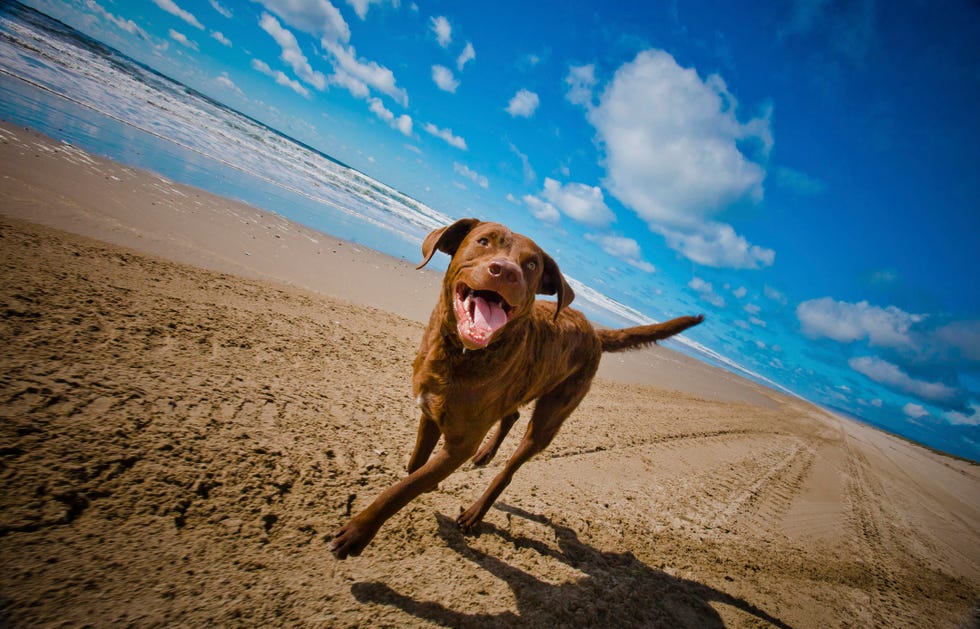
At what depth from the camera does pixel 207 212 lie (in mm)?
8008

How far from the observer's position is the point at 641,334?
4.15 meters

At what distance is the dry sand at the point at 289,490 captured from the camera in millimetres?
1801

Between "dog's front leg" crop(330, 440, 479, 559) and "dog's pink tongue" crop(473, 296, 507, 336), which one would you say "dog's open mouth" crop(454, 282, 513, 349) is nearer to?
"dog's pink tongue" crop(473, 296, 507, 336)

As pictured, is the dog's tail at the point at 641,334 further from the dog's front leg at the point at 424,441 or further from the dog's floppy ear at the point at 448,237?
the dog's front leg at the point at 424,441

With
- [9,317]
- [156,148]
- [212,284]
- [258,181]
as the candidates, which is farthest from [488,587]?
[258,181]

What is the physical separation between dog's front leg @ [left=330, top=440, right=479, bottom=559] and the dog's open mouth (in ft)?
2.68

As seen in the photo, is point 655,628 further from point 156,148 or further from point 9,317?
point 156,148

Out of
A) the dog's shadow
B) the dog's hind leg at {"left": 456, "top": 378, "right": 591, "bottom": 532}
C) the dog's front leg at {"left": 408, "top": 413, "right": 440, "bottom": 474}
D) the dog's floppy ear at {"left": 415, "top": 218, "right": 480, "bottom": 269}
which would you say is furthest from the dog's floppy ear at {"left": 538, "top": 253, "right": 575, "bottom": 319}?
the dog's shadow

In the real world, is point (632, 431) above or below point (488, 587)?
above

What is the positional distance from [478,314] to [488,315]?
0.06 metres

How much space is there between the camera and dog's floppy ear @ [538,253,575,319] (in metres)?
2.88

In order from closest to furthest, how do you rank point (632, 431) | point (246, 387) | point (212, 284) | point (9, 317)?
point (9, 317), point (246, 387), point (212, 284), point (632, 431)

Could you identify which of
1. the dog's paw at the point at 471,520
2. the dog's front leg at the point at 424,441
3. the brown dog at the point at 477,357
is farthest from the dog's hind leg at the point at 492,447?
the dog's front leg at the point at 424,441

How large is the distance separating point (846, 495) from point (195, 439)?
994 cm
